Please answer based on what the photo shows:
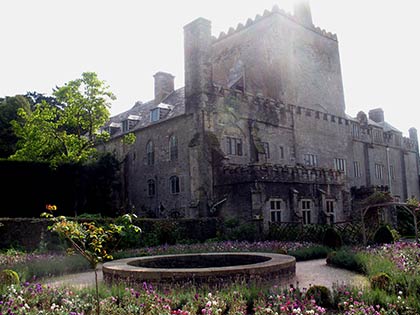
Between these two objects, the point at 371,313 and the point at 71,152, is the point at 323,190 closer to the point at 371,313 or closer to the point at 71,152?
the point at 71,152

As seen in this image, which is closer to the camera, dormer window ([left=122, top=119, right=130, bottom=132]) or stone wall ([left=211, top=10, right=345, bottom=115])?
stone wall ([left=211, top=10, right=345, bottom=115])

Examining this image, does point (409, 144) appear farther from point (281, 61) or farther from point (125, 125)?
point (125, 125)

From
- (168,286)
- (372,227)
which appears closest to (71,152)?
(372,227)

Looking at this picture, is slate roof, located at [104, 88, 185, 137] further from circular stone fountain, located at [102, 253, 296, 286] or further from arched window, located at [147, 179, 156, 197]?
circular stone fountain, located at [102, 253, 296, 286]

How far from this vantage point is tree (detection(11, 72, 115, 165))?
28.0 m

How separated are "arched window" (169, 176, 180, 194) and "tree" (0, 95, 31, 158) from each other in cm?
1434

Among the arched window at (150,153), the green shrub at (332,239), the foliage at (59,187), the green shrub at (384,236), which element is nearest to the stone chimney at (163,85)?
the arched window at (150,153)

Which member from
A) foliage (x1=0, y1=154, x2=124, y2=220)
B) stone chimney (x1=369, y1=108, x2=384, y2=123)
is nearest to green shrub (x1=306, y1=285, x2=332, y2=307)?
foliage (x1=0, y1=154, x2=124, y2=220)

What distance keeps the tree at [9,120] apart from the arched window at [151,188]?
39.2 feet

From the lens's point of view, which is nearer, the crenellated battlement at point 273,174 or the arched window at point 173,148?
the crenellated battlement at point 273,174

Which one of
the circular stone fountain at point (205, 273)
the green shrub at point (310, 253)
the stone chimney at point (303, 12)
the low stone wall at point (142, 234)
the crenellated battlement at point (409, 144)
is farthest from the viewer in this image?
the crenellated battlement at point (409, 144)

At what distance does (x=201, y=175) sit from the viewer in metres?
26.5

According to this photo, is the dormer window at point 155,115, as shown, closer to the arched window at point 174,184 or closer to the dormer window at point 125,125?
the dormer window at point 125,125

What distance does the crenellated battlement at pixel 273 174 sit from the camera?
78.7 ft
